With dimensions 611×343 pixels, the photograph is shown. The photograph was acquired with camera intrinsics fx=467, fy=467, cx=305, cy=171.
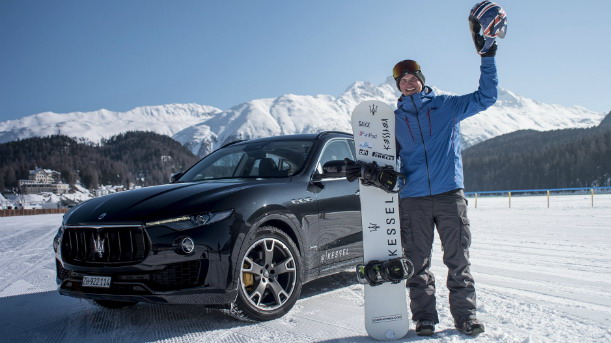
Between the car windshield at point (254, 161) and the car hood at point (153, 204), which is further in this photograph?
the car windshield at point (254, 161)

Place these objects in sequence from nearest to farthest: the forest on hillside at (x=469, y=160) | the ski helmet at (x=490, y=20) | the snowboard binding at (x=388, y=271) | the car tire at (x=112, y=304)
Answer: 1. the ski helmet at (x=490, y=20)
2. the snowboard binding at (x=388, y=271)
3. the car tire at (x=112, y=304)
4. the forest on hillside at (x=469, y=160)

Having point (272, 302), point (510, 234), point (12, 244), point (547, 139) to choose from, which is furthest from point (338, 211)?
point (547, 139)

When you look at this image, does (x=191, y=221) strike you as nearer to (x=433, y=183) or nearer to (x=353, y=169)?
(x=353, y=169)

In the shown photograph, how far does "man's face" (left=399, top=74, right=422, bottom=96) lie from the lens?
3.56m

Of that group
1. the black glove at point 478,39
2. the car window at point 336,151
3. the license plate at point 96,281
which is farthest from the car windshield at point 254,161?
the black glove at point 478,39

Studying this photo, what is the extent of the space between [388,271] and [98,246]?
7.11 feet

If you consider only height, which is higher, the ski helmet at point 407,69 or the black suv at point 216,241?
the ski helmet at point 407,69

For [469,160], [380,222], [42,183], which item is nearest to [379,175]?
[380,222]

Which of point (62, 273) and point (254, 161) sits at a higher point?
point (254, 161)

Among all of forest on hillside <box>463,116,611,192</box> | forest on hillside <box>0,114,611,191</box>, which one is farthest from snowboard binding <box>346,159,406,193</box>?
forest on hillside <box>0,114,611,191</box>

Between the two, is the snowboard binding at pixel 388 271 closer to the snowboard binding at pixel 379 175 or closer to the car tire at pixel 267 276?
the snowboard binding at pixel 379 175

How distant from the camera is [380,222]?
346 cm

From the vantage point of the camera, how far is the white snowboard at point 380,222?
3301 millimetres

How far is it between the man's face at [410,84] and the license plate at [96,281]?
2.63 m
